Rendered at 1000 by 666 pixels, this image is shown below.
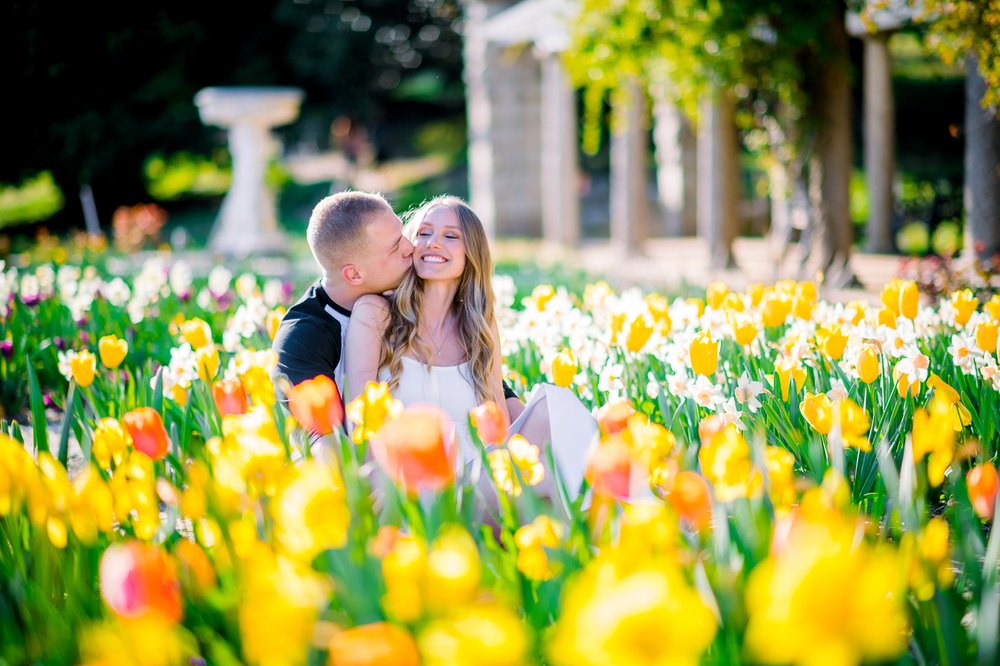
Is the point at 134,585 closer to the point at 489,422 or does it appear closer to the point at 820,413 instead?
the point at 489,422

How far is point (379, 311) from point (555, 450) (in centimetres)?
66

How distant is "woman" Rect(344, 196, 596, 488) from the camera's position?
105 inches

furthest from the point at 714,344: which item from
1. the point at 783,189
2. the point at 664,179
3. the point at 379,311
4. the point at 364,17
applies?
the point at 364,17

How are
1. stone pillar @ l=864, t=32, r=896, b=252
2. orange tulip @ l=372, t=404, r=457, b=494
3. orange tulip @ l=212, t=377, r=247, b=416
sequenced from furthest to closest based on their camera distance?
stone pillar @ l=864, t=32, r=896, b=252
orange tulip @ l=212, t=377, r=247, b=416
orange tulip @ l=372, t=404, r=457, b=494

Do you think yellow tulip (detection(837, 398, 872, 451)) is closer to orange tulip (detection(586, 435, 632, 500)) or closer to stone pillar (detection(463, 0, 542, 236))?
orange tulip (detection(586, 435, 632, 500))

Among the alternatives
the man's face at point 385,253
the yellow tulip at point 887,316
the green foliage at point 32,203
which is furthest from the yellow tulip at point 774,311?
the green foliage at point 32,203

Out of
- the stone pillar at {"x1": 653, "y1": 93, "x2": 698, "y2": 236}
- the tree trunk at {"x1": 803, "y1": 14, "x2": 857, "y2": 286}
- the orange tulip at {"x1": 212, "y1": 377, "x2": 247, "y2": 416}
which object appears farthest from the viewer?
the stone pillar at {"x1": 653, "y1": 93, "x2": 698, "y2": 236}

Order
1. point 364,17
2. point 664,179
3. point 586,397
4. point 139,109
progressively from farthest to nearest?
point 364,17 → point 139,109 → point 664,179 → point 586,397

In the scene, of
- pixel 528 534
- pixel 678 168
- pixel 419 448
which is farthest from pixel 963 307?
pixel 678 168

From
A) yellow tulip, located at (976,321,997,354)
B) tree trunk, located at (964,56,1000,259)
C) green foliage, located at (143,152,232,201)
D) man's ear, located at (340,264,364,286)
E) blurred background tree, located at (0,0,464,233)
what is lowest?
yellow tulip, located at (976,321,997,354)

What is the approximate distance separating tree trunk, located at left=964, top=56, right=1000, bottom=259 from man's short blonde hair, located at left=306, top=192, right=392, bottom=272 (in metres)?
4.35

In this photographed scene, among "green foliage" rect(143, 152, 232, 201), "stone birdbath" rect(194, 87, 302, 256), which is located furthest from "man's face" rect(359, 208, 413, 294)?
"green foliage" rect(143, 152, 232, 201)

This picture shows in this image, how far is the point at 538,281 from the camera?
21.1ft

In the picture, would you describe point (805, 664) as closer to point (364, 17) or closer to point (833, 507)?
point (833, 507)
